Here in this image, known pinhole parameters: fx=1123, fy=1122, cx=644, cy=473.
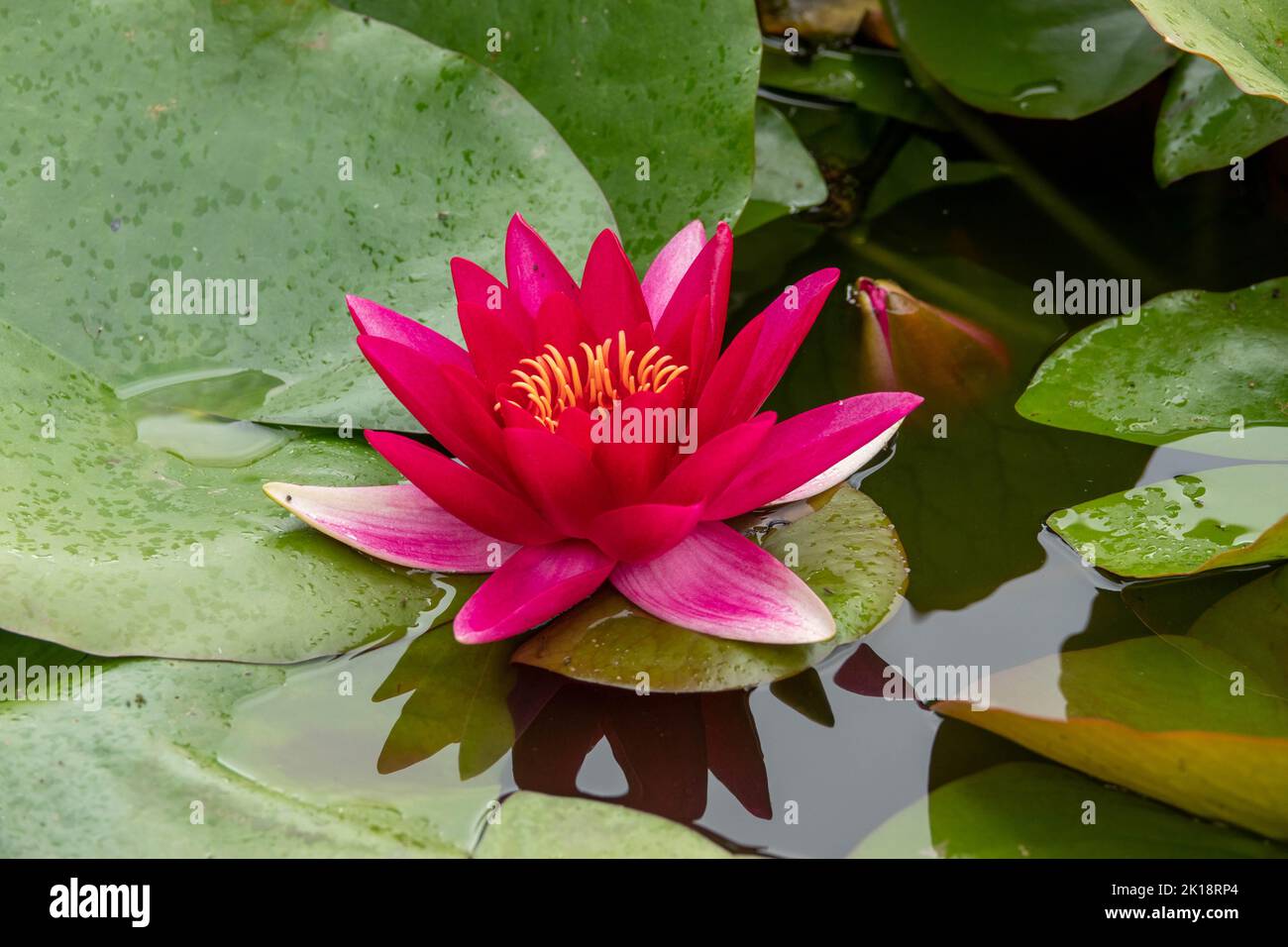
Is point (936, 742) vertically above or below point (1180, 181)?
below

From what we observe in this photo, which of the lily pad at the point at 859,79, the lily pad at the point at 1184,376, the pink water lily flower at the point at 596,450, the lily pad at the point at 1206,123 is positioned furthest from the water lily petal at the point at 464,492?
the lily pad at the point at 859,79

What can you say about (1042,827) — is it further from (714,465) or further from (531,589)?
(531,589)

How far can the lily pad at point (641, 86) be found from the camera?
2.11m

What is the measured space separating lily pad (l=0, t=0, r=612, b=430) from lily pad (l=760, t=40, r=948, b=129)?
3.70 ft

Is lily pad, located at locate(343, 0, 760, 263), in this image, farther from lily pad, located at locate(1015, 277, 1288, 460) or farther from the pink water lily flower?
lily pad, located at locate(1015, 277, 1288, 460)

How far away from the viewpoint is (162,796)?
132 cm

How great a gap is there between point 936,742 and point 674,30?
1.40 meters

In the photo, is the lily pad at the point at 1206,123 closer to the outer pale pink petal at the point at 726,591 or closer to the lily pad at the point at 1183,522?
the lily pad at the point at 1183,522

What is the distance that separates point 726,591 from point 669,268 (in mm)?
583

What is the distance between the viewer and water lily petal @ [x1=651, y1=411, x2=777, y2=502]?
138cm

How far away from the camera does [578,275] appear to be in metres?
1.91
